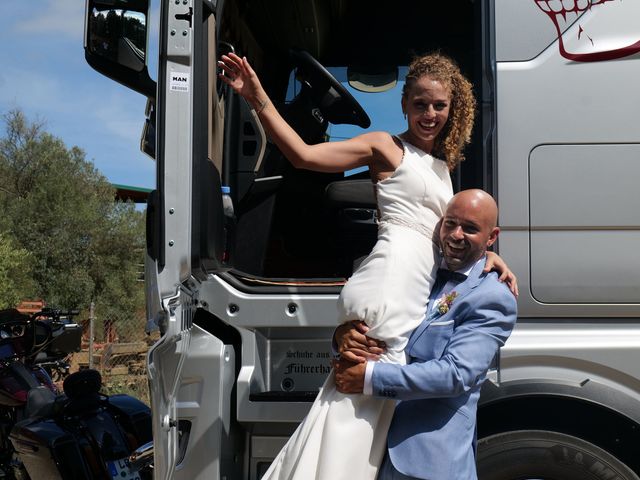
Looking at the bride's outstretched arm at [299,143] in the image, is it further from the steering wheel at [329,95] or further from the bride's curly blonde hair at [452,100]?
the steering wheel at [329,95]

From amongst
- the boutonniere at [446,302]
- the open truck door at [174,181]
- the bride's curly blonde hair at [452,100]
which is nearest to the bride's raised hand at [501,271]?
the boutonniere at [446,302]

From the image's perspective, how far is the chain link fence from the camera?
10.4 m

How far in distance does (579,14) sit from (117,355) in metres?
11.1

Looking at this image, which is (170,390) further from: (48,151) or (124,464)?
(48,151)

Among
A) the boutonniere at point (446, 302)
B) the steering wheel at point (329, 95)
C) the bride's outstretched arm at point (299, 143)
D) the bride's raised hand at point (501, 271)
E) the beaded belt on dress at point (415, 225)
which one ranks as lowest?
the boutonniere at point (446, 302)

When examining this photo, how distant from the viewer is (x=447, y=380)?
6.36ft

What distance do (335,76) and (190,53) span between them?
4.01ft

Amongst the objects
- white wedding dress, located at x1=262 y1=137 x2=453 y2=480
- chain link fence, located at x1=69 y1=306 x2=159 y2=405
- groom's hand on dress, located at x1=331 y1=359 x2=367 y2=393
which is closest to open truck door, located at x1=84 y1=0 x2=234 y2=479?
white wedding dress, located at x1=262 y1=137 x2=453 y2=480

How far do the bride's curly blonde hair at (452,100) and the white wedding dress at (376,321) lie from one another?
0.58 ft

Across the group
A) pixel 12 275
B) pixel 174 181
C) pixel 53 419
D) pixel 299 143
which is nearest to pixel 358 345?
pixel 299 143

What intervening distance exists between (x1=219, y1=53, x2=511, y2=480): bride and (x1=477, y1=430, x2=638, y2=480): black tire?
72 cm

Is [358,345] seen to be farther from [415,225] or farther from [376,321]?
[415,225]

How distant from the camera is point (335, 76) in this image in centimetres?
369

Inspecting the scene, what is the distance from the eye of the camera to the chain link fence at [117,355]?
34.0ft
